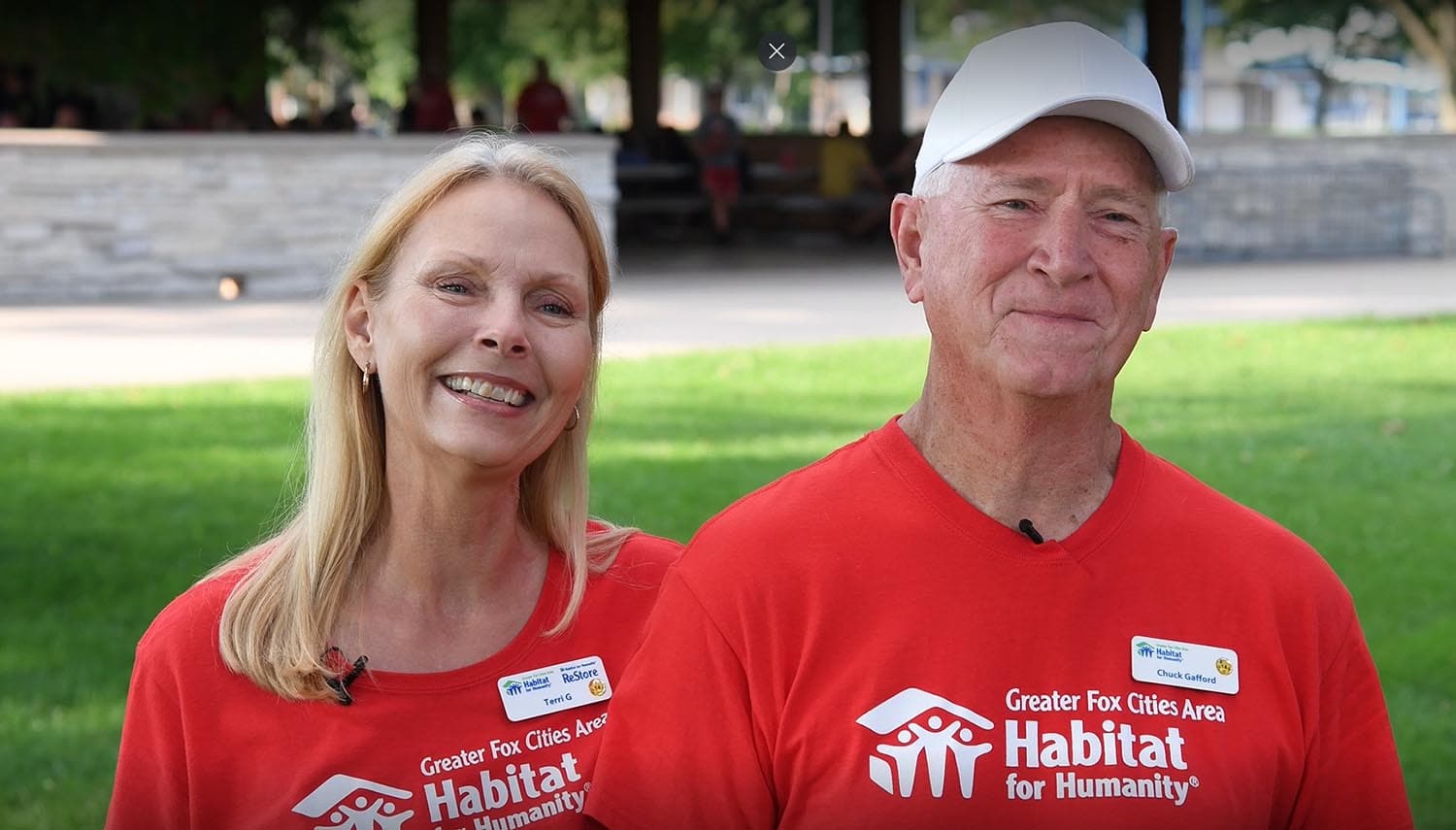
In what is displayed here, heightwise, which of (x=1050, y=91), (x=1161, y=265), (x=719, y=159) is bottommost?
(x=1161, y=265)

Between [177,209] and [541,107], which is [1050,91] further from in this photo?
[541,107]

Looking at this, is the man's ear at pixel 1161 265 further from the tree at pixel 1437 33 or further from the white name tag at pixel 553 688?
the tree at pixel 1437 33

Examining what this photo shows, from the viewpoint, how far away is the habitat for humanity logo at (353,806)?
2582 millimetres

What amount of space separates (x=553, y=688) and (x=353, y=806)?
335mm

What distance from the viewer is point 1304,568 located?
245 centimetres

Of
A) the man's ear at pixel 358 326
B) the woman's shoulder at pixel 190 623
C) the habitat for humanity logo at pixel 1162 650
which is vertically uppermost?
the man's ear at pixel 358 326

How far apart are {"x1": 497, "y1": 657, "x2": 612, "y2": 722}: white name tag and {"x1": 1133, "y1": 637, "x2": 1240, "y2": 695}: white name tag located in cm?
83

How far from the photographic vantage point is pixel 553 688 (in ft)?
8.95

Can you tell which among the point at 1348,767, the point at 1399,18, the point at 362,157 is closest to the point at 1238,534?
the point at 1348,767

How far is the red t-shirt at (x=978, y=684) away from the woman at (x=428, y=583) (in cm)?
33

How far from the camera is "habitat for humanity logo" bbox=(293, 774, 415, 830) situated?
2582mm

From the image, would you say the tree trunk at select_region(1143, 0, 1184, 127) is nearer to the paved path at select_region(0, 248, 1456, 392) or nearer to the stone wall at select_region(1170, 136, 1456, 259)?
the stone wall at select_region(1170, 136, 1456, 259)

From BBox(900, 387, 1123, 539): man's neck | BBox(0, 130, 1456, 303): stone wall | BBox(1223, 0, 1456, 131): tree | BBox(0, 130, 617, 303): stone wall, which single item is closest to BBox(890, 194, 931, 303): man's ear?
BBox(900, 387, 1123, 539): man's neck

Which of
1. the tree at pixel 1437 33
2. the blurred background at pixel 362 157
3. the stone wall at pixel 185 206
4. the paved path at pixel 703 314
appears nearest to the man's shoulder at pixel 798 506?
the blurred background at pixel 362 157
